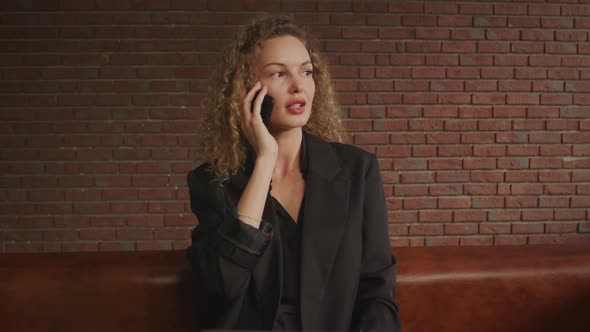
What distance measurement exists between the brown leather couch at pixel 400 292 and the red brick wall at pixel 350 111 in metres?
1.96

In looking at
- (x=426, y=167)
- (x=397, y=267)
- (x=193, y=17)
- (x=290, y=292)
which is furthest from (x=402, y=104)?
(x=290, y=292)

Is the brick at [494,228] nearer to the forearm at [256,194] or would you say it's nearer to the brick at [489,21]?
the brick at [489,21]

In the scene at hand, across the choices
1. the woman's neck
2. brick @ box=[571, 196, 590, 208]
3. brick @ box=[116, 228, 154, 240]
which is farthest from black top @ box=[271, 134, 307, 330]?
brick @ box=[571, 196, 590, 208]

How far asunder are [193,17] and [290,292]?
2.50 m

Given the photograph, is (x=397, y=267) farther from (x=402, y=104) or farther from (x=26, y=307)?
(x=402, y=104)

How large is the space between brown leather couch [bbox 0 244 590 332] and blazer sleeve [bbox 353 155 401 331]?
16cm

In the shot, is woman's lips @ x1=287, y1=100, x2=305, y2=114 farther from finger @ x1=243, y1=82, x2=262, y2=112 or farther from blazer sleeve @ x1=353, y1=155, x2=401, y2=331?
blazer sleeve @ x1=353, y1=155, x2=401, y2=331

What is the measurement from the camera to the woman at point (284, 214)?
1285mm

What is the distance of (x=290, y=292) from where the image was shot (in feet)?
4.42

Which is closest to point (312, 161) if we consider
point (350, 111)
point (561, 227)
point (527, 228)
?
point (350, 111)

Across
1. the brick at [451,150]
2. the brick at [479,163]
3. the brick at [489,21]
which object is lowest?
the brick at [479,163]

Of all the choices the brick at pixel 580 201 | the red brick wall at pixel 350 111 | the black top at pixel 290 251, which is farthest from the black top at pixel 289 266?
the brick at pixel 580 201

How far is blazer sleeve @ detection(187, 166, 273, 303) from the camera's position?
1.24 meters

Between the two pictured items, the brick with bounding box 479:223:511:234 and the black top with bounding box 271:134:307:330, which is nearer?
the black top with bounding box 271:134:307:330
